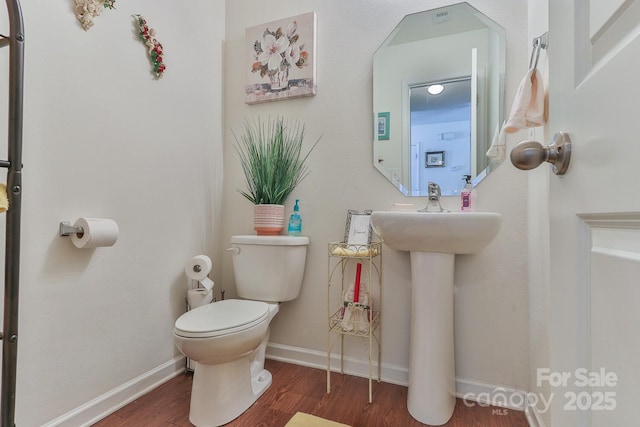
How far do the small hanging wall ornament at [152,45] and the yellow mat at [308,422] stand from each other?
1.75 metres

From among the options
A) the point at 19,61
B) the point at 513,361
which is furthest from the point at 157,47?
the point at 513,361

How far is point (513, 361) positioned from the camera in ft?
5.03

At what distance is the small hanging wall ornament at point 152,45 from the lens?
157 centimetres

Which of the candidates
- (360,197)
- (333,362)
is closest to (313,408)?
(333,362)

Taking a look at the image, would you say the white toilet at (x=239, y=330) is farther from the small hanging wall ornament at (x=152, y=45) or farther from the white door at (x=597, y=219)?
the white door at (x=597, y=219)

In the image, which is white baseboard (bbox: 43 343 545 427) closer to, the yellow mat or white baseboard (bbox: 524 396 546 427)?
white baseboard (bbox: 524 396 546 427)

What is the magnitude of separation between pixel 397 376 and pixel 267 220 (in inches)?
43.0

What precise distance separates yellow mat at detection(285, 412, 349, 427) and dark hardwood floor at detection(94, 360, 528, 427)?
3cm

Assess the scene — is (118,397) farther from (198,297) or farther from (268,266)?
(268,266)

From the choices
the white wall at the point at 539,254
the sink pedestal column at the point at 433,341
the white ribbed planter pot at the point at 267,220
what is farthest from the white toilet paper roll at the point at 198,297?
the white wall at the point at 539,254

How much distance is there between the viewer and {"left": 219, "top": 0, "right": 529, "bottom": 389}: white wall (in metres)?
1.55

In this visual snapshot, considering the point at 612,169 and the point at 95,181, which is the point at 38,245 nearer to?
the point at 95,181

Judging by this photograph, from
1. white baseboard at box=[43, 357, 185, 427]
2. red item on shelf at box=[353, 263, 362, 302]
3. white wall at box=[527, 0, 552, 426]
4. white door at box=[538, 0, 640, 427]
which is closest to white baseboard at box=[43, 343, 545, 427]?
white baseboard at box=[43, 357, 185, 427]

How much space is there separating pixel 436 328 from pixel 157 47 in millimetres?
1887
